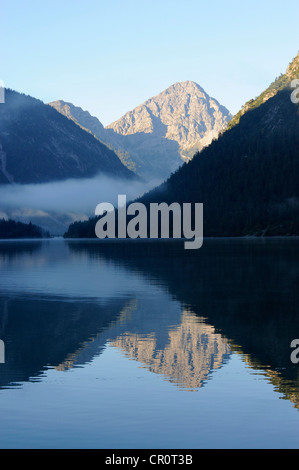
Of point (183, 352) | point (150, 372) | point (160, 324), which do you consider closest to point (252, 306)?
point (160, 324)

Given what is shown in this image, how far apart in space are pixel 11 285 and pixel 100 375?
69.9 meters

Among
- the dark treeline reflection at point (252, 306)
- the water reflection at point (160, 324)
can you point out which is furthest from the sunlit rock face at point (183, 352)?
the dark treeline reflection at point (252, 306)

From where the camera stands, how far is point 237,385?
1486 inches

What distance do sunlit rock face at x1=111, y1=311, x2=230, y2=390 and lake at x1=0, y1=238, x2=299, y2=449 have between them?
0.26 ft

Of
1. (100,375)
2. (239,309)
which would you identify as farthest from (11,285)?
(100,375)

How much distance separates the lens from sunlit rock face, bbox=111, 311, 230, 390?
40.7 meters

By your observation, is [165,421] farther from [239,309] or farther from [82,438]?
[239,309]

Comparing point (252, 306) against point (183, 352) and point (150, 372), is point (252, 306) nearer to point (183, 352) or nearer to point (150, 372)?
point (183, 352)

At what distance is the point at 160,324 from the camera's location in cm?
6184

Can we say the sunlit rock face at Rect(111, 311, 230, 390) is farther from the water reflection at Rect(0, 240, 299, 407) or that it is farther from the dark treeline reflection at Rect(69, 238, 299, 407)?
the dark treeline reflection at Rect(69, 238, 299, 407)

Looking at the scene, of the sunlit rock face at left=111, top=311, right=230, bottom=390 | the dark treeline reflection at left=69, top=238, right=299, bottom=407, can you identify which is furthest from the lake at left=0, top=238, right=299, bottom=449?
the dark treeline reflection at left=69, top=238, right=299, bottom=407

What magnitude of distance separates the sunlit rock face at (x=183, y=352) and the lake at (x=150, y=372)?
0.08 meters

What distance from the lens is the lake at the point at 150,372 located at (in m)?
29.3

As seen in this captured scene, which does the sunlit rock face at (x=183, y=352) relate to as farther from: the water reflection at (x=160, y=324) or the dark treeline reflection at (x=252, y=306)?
the dark treeline reflection at (x=252, y=306)
